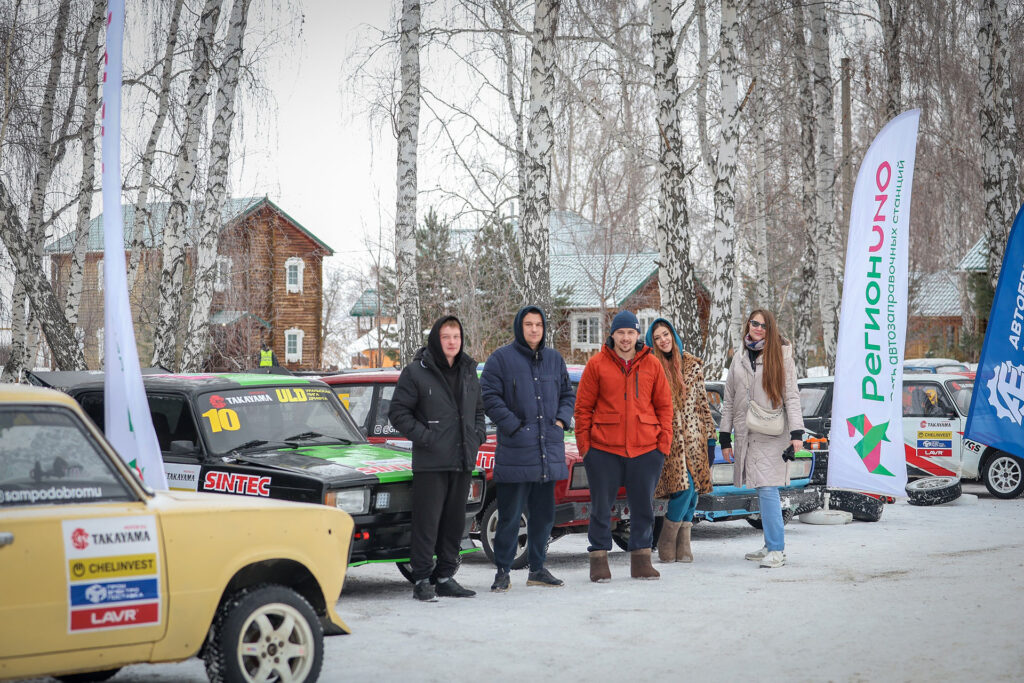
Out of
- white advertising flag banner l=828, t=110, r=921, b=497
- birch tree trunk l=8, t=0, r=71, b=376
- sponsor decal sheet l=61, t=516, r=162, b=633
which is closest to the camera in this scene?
sponsor decal sheet l=61, t=516, r=162, b=633

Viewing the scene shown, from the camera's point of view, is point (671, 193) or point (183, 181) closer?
point (671, 193)

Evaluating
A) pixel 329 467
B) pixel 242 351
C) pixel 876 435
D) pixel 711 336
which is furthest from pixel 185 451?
pixel 242 351

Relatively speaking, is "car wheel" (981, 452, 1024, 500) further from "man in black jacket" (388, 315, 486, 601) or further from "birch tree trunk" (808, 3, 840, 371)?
"man in black jacket" (388, 315, 486, 601)

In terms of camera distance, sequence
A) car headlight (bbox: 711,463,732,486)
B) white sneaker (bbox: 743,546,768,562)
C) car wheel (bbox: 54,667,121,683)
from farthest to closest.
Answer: car headlight (bbox: 711,463,732,486) → white sneaker (bbox: 743,546,768,562) → car wheel (bbox: 54,667,121,683)

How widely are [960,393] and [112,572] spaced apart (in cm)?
1357

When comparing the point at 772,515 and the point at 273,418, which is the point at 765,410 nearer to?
the point at 772,515

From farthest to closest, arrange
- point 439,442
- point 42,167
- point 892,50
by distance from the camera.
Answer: point 892,50
point 42,167
point 439,442

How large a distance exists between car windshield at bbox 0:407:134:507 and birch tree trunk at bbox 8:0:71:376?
52.6 feet

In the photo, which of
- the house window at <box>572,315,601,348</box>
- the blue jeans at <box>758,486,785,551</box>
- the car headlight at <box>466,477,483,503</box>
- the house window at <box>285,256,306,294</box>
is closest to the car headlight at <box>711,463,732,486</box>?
the blue jeans at <box>758,486,785,551</box>

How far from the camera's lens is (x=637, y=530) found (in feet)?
30.3

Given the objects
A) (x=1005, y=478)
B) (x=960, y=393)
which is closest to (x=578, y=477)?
(x=960, y=393)

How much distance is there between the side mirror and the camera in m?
8.41

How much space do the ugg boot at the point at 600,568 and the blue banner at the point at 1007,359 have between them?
362cm

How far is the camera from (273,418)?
8.97 metres
